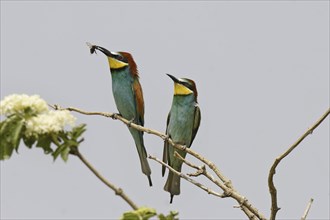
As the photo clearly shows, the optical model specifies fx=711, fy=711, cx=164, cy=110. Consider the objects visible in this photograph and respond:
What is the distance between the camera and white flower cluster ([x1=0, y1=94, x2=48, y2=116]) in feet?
5.54

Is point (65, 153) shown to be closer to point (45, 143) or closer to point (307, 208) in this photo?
point (45, 143)

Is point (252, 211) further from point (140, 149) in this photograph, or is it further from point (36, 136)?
point (140, 149)

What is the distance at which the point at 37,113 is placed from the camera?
169 cm

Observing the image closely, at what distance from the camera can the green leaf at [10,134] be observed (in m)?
1.60

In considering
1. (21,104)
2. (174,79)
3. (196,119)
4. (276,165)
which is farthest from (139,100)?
(21,104)

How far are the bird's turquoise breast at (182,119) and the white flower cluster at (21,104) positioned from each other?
344 centimetres

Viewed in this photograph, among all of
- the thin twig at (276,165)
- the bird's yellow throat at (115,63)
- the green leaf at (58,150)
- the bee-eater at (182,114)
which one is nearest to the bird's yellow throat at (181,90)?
the bee-eater at (182,114)

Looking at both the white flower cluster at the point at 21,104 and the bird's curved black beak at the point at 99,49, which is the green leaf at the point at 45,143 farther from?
the bird's curved black beak at the point at 99,49

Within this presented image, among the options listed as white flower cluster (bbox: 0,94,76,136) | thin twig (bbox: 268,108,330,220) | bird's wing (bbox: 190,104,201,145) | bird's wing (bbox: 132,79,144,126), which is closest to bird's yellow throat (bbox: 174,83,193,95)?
bird's wing (bbox: 190,104,201,145)

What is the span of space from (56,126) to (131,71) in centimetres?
373

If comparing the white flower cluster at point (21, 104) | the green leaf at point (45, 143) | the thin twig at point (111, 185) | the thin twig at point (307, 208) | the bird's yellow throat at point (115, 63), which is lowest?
the thin twig at point (307, 208)

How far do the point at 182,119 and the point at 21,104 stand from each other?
3464mm

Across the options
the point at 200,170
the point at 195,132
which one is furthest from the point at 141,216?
the point at 195,132

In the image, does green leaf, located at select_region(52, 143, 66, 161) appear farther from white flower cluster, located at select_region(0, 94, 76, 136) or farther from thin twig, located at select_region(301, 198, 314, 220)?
thin twig, located at select_region(301, 198, 314, 220)
